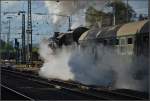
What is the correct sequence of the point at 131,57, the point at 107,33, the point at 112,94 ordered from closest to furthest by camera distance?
the point at 112,94, the point at 131,57, the point at 107,33

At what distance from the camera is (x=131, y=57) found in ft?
61.2

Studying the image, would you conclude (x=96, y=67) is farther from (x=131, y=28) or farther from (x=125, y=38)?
(x=131, y=28)

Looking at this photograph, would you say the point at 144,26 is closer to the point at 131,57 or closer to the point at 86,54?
the point at 131,57

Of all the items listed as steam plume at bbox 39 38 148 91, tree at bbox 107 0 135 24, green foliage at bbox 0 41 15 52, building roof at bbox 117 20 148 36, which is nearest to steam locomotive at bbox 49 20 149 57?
building roof at bbox 117 20 148 36

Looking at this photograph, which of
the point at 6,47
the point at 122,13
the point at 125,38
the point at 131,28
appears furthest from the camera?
the point at 6,47

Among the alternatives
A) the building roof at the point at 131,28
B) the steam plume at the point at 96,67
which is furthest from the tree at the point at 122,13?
the building roof at the point at 131,28

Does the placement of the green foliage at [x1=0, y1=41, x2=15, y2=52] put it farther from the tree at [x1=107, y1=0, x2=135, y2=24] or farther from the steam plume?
the steam plume

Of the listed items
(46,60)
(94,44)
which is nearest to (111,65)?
(94,44)

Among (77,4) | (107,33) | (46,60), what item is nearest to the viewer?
(107,33)

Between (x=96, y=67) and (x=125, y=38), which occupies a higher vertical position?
(x=125, y=38)

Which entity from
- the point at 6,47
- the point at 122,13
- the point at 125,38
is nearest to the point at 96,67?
the point at 125,38

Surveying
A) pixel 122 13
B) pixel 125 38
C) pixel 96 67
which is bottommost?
pixel 96 67

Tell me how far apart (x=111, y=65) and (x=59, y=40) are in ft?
38.0

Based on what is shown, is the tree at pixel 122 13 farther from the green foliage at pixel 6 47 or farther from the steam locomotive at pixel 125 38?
the green foliage at pixel 6 47
